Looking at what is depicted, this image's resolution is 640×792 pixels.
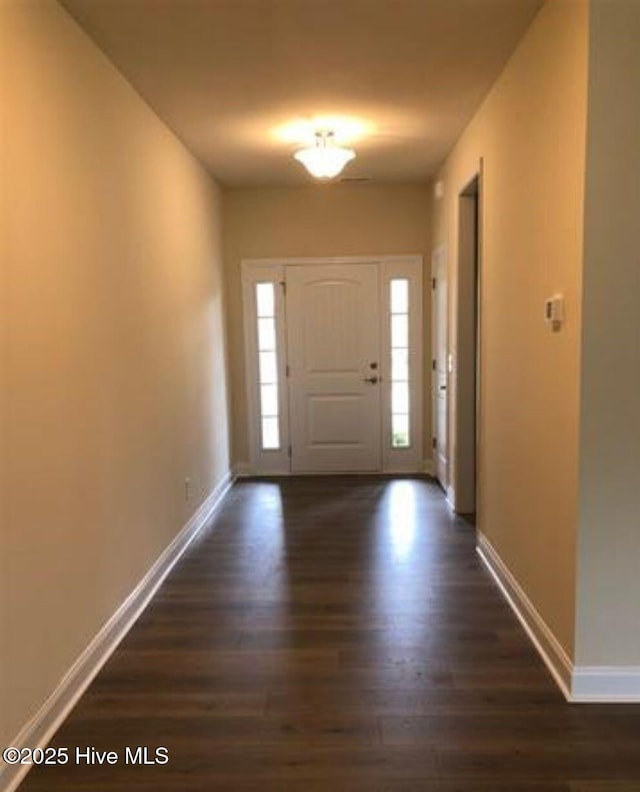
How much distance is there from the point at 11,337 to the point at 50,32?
1173mm

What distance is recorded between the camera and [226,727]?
217 cm

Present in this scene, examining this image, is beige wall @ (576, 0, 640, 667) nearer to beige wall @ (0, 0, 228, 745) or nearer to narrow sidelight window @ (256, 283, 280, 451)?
beige wall @ (0, 0, 228, 745)

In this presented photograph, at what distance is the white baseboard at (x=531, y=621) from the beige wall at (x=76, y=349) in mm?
1834

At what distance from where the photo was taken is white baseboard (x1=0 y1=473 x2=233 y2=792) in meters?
1.96

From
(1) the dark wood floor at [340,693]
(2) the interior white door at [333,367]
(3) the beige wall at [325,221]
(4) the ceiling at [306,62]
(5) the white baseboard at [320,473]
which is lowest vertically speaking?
(1) the dark wood floor at [340,693]

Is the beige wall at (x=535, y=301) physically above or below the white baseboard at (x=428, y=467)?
above

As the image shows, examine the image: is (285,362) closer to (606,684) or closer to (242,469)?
(242,469)

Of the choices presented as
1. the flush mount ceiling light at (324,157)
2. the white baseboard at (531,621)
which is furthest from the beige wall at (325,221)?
the white baseboard at (531,621)

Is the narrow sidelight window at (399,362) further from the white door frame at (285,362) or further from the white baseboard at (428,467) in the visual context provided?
the white baseboard at (428,467)

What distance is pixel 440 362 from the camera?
528 cm

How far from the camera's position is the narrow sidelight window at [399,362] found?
570cm

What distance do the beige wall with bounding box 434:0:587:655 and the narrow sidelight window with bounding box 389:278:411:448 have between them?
2045 millimetres

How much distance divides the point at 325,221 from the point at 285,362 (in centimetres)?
132

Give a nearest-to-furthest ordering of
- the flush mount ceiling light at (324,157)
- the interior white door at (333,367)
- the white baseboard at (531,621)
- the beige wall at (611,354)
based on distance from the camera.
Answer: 1. the beige wall at (611,354)
2. the white baseboard at (531,621)
3. the flush mount ceiling light at (324,157)
4. the interior white door at (333,367)
